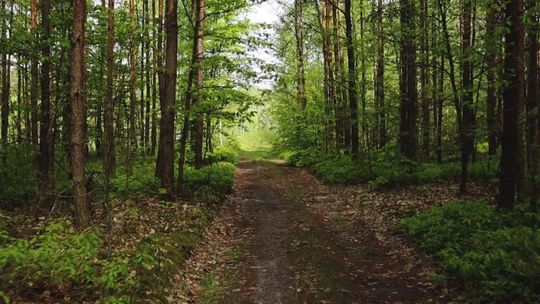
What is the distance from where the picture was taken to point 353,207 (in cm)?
1330

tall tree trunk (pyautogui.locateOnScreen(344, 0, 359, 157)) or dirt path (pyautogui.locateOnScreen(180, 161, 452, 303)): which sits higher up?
tall tree trunk (pyautogui.locateOnScreen(344, 0, 359, 157))

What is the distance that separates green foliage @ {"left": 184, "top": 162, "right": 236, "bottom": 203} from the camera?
13547mm

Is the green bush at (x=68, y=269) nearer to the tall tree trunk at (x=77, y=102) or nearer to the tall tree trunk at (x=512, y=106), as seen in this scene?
the tall tree trunk at (x=77, y=102)

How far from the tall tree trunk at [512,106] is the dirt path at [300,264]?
2.80 metres

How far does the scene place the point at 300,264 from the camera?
27.4ft

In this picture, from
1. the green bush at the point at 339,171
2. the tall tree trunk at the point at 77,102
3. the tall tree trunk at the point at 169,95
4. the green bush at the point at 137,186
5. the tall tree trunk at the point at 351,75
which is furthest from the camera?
the green bush at the point at 339,171

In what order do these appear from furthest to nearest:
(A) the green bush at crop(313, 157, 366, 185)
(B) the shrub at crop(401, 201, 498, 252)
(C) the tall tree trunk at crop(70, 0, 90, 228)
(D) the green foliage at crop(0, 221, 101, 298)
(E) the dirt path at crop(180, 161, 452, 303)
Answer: (A) the green bush at crop(313, 157, 366, 185), (B) the shrub at crop(401, 201, 498, 252), (C) the tall tree trunk at crop(70, 0, 90, 228), (E) the dirt path at crop(180, 161, 452, 303), (D) the green foliage at crop(0, 221, 101, 298)

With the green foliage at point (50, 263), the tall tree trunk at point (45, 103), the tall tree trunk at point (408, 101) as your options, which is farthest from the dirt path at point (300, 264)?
the tall tree trunk at point (408, 101)

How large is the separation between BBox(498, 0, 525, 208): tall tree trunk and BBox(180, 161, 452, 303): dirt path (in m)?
2.80

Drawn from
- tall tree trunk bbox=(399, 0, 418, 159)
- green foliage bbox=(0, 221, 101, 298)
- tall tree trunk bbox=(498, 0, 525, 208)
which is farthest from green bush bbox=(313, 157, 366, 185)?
green foliage bbox=(0, 221, 101, 298)

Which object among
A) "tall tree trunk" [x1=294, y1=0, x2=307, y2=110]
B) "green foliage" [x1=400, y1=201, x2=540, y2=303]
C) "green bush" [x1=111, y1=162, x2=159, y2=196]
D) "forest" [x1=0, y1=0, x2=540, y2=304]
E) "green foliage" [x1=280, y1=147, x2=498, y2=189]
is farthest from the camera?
"tall tree trunk" [x1=294, y1=0, x2=307, y2=110]

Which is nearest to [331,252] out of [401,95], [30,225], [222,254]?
[222,254]

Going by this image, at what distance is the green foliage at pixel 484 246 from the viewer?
578cm

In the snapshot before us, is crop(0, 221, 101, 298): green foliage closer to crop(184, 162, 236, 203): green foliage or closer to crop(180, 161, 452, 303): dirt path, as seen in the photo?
crop(180, 161, 452, 303): dirt path
